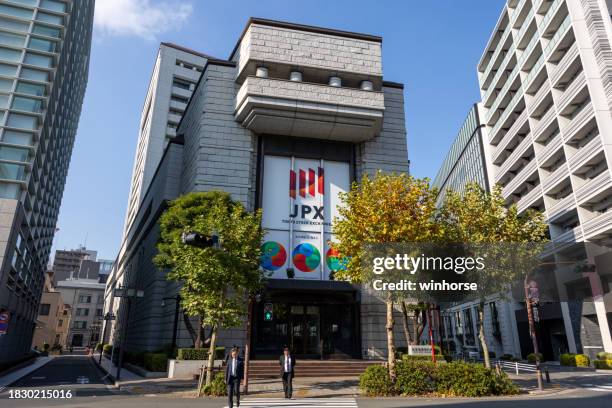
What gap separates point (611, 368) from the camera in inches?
1235

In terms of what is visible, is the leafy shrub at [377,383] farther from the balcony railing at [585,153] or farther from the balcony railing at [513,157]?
the balcony railing at [513,157]

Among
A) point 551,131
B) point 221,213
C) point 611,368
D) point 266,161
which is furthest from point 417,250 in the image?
point 551,131

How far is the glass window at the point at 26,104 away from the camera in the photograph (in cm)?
3269

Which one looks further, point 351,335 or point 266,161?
point 266,161

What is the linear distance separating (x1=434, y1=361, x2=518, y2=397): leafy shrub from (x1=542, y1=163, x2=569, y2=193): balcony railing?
30.6 metres

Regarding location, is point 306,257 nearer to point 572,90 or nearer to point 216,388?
point 216,388

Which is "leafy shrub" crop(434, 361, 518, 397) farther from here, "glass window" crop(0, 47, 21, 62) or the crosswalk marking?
"glass window" crop(0, 47, 21, 62)

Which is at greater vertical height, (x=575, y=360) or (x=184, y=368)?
(x=575, y=360)

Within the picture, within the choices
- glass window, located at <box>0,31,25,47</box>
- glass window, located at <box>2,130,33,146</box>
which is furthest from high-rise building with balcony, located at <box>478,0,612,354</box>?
glass window, located at <box>0,31,25,47</box>

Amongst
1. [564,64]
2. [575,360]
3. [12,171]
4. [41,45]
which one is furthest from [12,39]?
[575,360]

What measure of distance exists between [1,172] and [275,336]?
75.0 feet

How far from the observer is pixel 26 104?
33.1m

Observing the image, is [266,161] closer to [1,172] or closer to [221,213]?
[221,213]

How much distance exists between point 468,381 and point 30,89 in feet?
122
